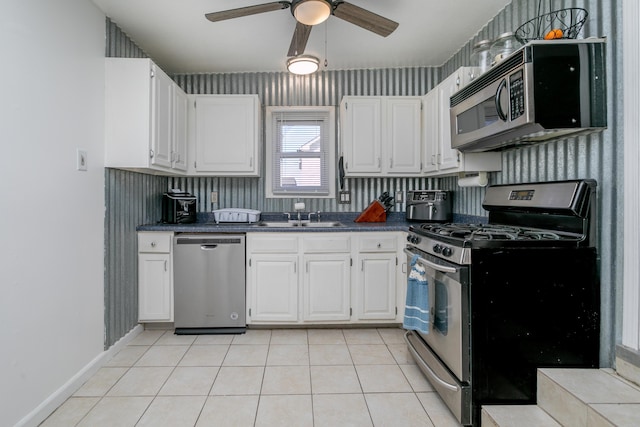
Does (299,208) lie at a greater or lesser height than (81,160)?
lesser

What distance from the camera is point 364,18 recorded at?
209 cm

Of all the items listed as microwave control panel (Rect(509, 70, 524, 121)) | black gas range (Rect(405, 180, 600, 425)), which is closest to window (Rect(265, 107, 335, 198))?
microwave control panel (Rect(509, 70, 524, 121))

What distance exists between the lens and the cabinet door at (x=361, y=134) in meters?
3.32

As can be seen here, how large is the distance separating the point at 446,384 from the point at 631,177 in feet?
4.33

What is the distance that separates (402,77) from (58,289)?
3.52 m

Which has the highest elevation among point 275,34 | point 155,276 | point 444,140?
point 275,34

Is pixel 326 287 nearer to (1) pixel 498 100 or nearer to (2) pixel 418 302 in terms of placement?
(2) pixel 418 302

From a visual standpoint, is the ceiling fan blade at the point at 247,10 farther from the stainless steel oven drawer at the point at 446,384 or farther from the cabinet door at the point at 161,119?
the stainless steel oven drawer at the point at 446,384

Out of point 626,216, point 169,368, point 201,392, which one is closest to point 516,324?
point 626,216

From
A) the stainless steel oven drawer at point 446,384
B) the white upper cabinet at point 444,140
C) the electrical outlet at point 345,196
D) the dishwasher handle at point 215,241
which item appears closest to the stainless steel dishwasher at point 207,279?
the dishwasher handle at point 215,241

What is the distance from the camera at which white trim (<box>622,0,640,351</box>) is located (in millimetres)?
1501

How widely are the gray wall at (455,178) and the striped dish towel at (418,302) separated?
84 centimetres

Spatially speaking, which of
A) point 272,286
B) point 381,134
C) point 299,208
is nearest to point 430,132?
point 381,134

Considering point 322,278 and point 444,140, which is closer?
point 444,140
